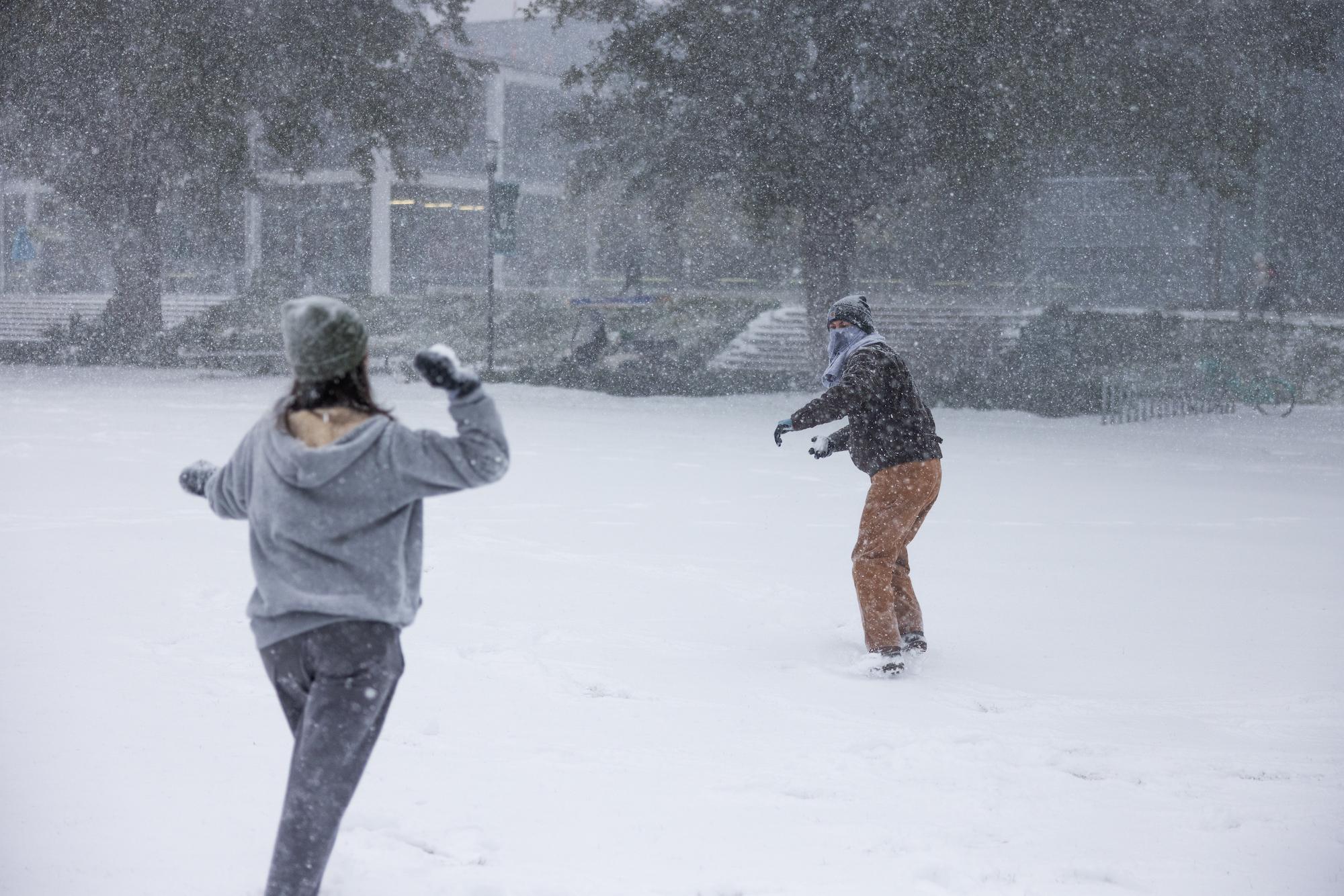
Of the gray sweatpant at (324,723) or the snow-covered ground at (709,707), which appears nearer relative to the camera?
the gray sweatpant at (324,723)

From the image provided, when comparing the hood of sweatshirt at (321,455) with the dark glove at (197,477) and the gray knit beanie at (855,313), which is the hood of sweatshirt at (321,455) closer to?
the dark glove at (197,477)

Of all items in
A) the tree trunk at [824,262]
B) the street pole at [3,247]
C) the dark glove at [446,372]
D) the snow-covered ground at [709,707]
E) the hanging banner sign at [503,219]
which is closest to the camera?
the dark glove at [446,372]

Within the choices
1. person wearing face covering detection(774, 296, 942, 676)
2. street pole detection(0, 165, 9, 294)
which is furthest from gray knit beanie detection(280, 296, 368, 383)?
street pole detection(0, 165, 9, 294)

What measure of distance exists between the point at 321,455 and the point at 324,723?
24.8 inches

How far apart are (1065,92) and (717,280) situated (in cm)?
2419

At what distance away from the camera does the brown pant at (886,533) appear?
259 inches

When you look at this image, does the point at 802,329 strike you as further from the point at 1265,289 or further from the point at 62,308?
the point at 62,308

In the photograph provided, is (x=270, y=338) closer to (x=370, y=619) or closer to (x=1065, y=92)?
(x=1065, y=92)

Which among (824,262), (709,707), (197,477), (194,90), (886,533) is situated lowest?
(709,707)

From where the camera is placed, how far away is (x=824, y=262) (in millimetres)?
25344

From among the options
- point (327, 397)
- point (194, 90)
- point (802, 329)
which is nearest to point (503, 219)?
point (194, 90)

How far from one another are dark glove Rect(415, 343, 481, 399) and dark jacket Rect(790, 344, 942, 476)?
345 centimetres

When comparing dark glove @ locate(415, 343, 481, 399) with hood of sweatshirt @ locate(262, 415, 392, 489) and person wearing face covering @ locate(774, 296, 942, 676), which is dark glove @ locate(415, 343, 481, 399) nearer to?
hood of sweatshirt @ locate(262, 415, 392, 489)

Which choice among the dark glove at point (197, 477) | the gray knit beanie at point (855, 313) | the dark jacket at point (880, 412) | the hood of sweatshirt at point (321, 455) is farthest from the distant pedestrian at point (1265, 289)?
the hood of sweatshirt at point (321, 455)
